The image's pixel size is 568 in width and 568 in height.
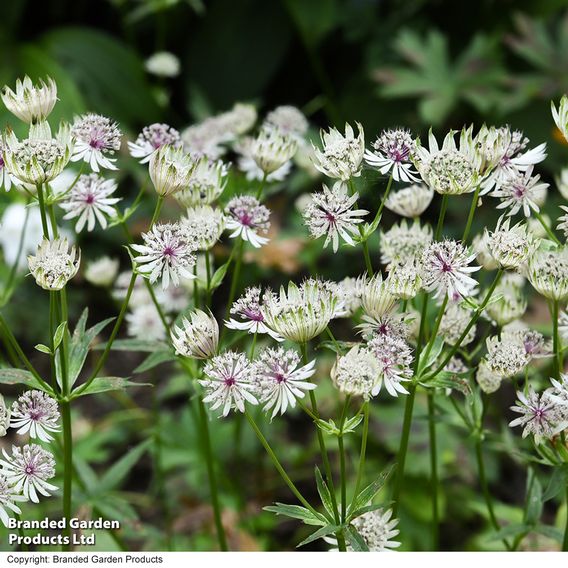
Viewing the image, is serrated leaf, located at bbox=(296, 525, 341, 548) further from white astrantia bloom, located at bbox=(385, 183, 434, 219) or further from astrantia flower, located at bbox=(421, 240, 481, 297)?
white astrantia bloom, located at bbox=(385, 183, 434, 219)

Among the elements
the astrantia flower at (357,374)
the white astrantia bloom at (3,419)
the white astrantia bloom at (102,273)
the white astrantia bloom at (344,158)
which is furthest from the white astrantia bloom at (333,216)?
the white astrantia bloom at (102,273)

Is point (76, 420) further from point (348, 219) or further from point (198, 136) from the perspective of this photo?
point (348, 219)

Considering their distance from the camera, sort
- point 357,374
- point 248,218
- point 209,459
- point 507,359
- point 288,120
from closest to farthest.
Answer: point 357,374 → point 507,359 → point 248,218 → point 209,459 → point 288,120

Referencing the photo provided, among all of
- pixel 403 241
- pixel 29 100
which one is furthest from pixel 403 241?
pixel 29 100

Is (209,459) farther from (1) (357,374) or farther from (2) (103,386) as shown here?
(1) (357,374)

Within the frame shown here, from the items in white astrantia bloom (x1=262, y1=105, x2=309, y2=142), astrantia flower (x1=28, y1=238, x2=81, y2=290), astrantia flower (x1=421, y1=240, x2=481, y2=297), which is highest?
white astrantia bloom (x1=262, y1=105, x2=309, y2=142)

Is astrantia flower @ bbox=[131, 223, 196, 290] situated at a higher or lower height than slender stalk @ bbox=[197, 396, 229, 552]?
higher

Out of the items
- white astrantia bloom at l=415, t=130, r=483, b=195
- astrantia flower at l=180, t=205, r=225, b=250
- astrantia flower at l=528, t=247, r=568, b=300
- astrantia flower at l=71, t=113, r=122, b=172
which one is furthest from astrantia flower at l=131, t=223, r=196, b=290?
astrantia flower at l=528, t=247, r=568, b=300
